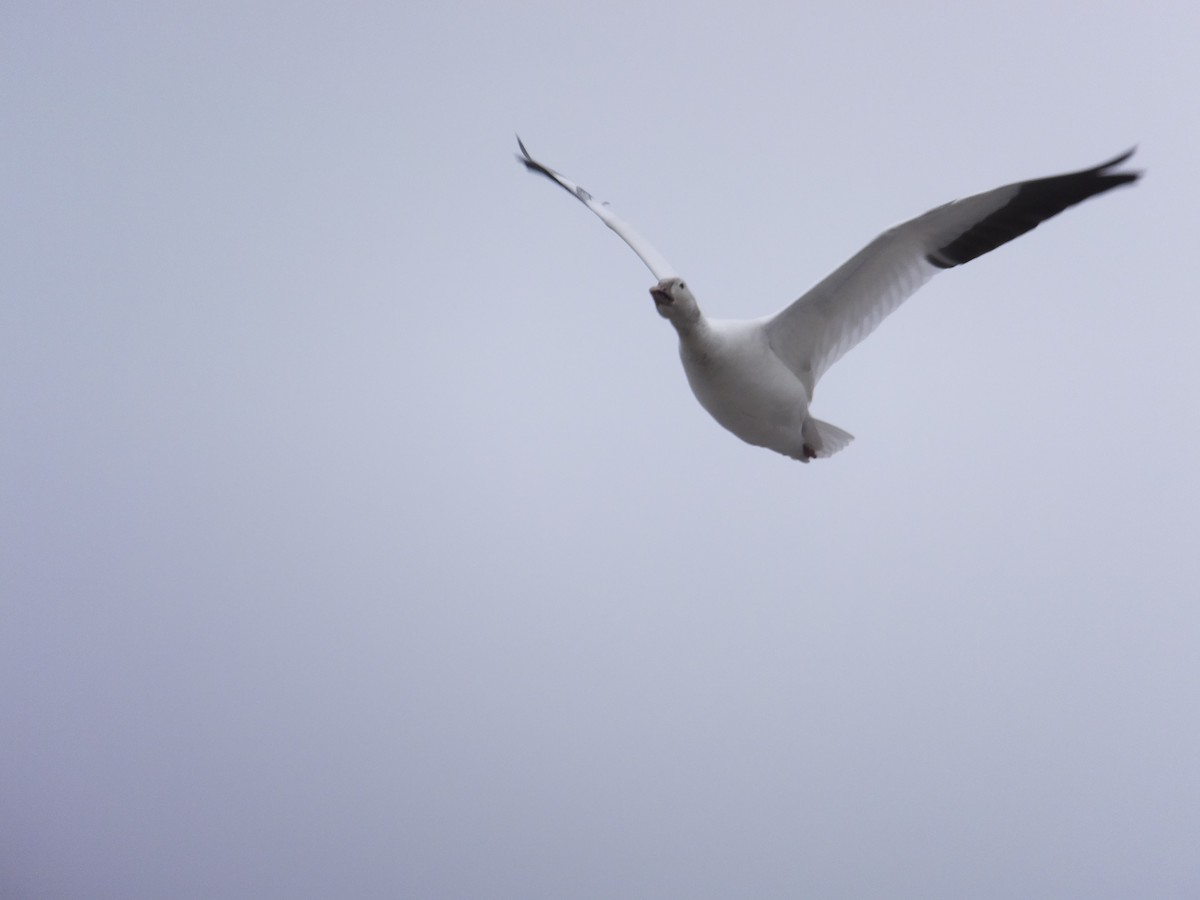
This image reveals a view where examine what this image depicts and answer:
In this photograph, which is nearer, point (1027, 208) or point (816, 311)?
point (1027, 208)

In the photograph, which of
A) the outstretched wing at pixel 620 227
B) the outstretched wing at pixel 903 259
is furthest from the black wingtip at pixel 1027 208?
the outstretched wing at pixel 620 227

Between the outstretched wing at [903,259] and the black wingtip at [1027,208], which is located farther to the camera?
the outstretched wing at [903,259]

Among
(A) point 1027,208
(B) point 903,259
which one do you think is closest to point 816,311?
(B) point 903,259

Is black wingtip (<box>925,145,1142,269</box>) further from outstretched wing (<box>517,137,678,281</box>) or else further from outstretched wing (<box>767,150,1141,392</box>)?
outstretched wing (<box>517,137,678,281</box>)

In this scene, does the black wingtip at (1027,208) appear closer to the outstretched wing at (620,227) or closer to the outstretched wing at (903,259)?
the outstretched wing at (903,259)

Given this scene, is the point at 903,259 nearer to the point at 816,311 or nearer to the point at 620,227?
the point at 816,311

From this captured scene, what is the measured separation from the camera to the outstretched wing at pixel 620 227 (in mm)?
4558

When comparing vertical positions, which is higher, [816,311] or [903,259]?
[903,259]

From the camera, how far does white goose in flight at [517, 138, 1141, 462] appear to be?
458cm

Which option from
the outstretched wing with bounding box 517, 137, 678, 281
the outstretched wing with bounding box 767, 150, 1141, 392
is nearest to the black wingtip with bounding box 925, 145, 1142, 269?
the outstretched wing with bounding box 767, 150, 1141, 392

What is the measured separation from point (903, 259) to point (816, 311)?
468 mm

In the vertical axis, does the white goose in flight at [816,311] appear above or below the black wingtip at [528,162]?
below

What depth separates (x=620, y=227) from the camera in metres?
4.81

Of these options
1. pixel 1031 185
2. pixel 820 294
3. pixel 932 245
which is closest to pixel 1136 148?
pixel 1031 185
